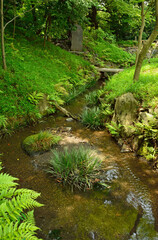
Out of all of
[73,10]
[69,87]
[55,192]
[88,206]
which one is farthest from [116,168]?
[73,10]

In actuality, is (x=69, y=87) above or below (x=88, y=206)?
above

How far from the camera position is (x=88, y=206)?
3.07 m

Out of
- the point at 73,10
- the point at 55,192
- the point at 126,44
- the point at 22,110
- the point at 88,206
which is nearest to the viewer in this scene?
the point at 88,206

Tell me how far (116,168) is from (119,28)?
2112 centimetres

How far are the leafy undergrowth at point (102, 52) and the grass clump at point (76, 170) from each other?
12096 mm

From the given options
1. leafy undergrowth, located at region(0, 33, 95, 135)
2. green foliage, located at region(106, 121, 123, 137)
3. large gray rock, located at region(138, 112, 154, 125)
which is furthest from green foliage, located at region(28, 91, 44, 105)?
large gray rock, located at region(138, 112, 154, 125)

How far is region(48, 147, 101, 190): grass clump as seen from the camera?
140 inches

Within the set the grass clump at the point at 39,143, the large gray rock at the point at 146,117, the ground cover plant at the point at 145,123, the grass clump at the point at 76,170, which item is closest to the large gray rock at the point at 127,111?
the ground cover plant at the point at 145,123

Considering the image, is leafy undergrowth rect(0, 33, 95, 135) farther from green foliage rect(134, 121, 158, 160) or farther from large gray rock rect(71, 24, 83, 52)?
green foliage rect(134, 121, 158, 160)

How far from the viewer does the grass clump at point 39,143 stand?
4.73 metres

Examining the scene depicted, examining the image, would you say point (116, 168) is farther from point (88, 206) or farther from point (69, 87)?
point (69, 87)

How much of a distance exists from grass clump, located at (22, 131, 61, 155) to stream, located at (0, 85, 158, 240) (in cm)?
23

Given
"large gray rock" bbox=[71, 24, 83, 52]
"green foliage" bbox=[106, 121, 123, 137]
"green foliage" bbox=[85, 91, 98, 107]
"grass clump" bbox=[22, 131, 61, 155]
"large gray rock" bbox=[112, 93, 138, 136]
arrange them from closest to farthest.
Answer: "grass clump" bbox=[22, 131, 61, 155] < "green foliage" bbox=[106, 121, 123, 137] < "large gray rock" bbox=[112, 93, 138, 136] < "green foliage" bbox=[85, 91, 98, 107] < "large gray rock" bbox=[71, 24, 83, 52]

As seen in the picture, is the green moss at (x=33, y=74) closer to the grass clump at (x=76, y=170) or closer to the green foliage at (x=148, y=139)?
the grass clump at (x=76, y=170)
